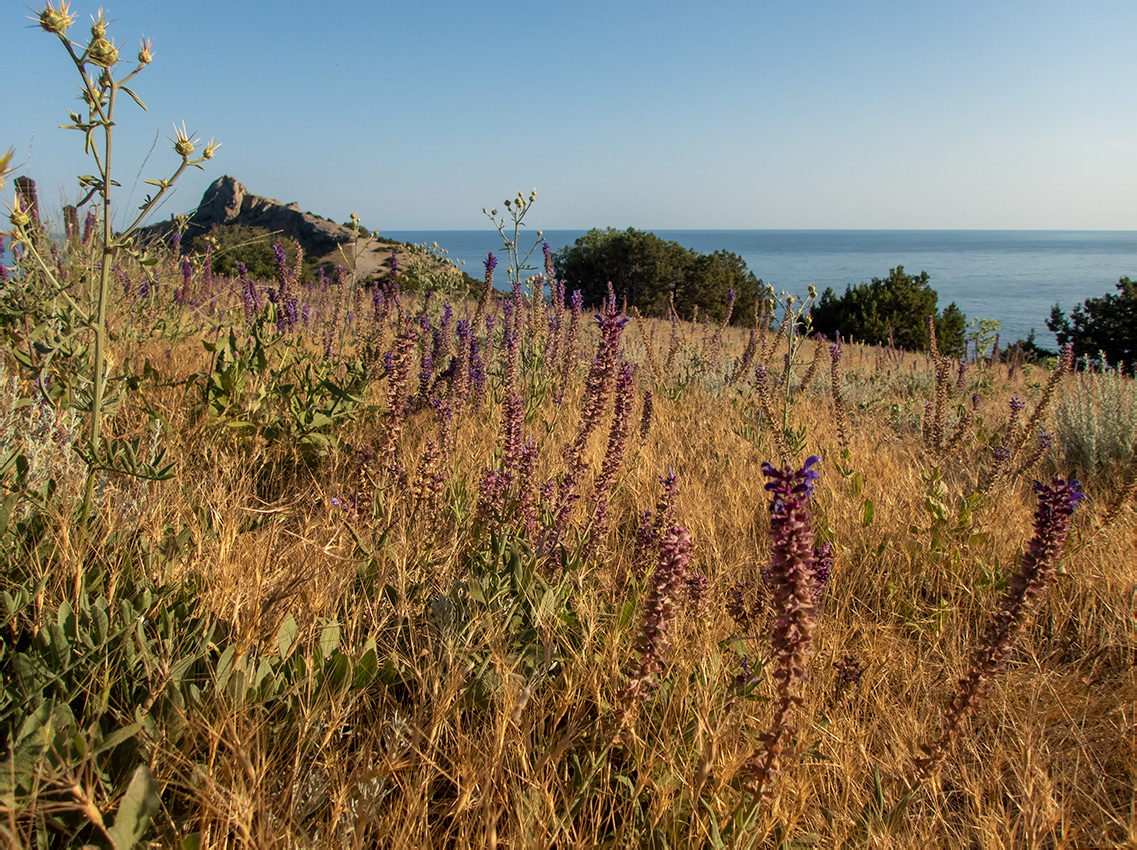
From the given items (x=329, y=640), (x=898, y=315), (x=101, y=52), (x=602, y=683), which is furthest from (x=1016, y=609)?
(x=898, y=315)

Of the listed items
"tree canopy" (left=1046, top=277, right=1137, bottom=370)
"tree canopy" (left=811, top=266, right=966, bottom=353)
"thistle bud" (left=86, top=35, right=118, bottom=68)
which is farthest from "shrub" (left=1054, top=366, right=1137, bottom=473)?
"tree canopy" (left=811, top=266, right=966, bottom=353)

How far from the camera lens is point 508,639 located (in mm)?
1893

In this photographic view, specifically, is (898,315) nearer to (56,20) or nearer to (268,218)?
(56,20)

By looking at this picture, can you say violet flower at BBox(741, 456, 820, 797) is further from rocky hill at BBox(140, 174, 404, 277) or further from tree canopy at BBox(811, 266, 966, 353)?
rocky hill at BBox(140, 174, 404, 277)

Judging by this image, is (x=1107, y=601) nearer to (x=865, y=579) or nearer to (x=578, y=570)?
(x=865, y=579)

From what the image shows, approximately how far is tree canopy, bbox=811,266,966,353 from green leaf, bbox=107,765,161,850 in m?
20.0

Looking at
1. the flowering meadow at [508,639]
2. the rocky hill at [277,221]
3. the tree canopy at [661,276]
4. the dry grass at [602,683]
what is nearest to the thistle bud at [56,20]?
the flowering meadow at [508,639]

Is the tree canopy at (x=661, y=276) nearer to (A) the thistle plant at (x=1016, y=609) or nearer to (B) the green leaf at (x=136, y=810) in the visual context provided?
(A) the thistle plant at (x=1016, y=609)

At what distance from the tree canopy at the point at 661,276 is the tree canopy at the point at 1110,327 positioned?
10123 millimetres

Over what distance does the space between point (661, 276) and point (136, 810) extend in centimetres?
2505

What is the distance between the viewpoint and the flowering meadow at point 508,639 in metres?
1.36

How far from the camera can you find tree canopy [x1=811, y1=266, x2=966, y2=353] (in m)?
19.3

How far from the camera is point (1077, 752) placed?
1786mm

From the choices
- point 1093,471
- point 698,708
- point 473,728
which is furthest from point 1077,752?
point 1093,471
